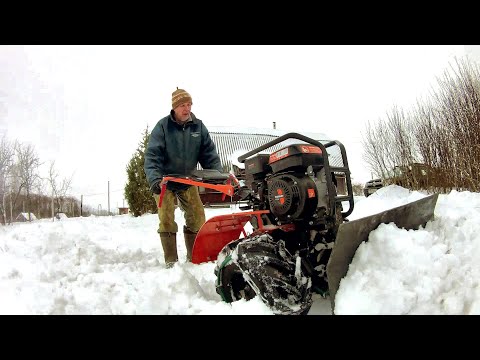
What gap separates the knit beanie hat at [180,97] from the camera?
3.60 metres

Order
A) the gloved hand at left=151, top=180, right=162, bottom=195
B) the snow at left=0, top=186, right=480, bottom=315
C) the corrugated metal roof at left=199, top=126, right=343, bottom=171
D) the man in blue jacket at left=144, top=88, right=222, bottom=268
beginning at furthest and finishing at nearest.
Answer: the corrugated metal roof at left=199, top=126, right=343, bottom=171, the man in blue jacket at left=144, top=88, right=222, bottom=268, the gloved hand at left=151, top=180, right=162, bottom=195, the snow at left=0, top=186, right=480, bottom=315

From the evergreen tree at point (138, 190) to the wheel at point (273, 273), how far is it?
10.0m

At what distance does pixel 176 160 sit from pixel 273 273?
7.04 ft

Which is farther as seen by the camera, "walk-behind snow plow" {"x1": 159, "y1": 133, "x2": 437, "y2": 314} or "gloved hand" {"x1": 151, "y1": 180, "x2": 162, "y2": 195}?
"gloved hand" {"x1": 151, "y1": 180, "x2": 162, "y2": 195}

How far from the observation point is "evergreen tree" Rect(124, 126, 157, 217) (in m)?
11.8

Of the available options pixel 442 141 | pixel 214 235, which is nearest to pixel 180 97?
pixel 214 235

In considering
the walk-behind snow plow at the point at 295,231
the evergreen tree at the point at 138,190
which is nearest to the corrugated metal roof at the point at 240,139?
the evergreen tree at the point at 138,190

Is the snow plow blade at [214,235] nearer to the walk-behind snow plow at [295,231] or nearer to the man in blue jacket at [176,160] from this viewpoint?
the walk-behind snow plow at [295,231]

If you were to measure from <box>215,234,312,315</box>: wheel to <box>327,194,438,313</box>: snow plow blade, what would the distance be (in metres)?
0.20

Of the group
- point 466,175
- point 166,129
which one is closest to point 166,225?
point 166,129

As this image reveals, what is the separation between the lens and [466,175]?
5.09 m

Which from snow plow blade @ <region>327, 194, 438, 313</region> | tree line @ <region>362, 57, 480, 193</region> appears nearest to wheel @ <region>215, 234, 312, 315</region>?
snow plow blade @ <region>327, 194, 438, 313</region>

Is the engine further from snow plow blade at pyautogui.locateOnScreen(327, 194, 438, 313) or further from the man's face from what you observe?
the man's face

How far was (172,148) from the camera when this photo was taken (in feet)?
12.2
